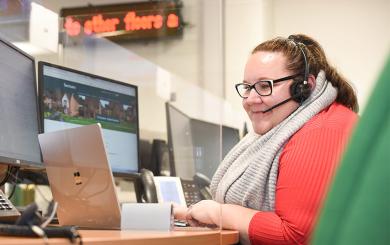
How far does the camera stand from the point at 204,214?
1.47 metres

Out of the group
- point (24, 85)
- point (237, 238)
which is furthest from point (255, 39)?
point (237, 238)

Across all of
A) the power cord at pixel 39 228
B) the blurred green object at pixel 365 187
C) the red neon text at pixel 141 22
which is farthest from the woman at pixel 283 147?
the red neon text at pixel 141 22

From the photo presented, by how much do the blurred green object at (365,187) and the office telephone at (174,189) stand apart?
5.30 ft

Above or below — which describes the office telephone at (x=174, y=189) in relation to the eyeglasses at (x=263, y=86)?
below

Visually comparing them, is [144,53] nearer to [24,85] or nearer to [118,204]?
[24,85]

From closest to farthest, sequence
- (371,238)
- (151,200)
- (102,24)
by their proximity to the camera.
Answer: (371,238) < (151,200) < (102,24)

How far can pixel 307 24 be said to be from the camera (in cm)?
361

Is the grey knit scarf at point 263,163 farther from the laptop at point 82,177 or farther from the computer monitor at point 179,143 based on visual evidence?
the computer monitor at point 179,143

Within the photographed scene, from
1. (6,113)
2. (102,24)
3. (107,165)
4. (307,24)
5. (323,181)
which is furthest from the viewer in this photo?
(307,24)

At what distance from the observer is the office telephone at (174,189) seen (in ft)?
6.68

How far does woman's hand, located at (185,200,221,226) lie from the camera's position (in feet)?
4.73

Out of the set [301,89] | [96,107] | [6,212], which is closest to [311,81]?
[301,89]

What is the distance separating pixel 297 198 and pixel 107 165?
48cm

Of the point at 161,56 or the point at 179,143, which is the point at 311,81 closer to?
the point at 179,143
